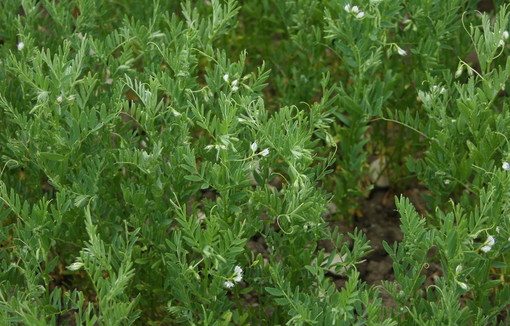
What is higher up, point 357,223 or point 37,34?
point 37,34

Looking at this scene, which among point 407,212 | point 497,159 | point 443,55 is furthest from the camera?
point 443,55

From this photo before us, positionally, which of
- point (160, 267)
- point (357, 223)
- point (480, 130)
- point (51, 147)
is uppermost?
point (51, 147)

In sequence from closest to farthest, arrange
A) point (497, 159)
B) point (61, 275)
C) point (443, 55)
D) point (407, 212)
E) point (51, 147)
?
point (407, 212)
point (51, 147)
point (497, 159)
point (61, 275)
point (443, 55)

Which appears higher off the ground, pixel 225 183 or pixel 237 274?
pixel 225 183

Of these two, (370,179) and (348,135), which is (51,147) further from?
(370,179)

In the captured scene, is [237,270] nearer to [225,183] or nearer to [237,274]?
[237,274]

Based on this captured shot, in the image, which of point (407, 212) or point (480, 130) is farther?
point (480, 130)

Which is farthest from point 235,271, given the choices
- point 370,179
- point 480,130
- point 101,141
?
point 370,179

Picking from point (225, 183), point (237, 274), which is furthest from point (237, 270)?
point (225, 183)
